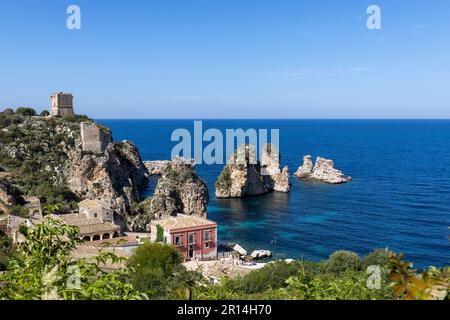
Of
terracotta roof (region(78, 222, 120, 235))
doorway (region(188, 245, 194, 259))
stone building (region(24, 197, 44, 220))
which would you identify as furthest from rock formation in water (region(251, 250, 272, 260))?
stone building (region(24, 197, 44, 220))

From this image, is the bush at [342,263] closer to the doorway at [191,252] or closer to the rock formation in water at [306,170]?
the doorway at [191,252]

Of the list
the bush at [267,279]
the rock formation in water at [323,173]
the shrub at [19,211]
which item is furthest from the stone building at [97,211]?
the rock formation in water at [323,173]

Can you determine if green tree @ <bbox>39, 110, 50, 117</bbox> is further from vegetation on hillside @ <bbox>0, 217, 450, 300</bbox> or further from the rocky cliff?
vegetation on hillside @ <bbox>0, 217, 450, 300</bbox>

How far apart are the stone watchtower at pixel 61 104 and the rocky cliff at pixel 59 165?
20.5 feet

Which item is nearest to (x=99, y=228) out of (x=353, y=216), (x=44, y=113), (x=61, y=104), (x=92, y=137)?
(x=92, y=137)

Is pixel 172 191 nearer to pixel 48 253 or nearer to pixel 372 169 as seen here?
pixel 48 253

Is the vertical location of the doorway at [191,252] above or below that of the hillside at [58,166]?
below

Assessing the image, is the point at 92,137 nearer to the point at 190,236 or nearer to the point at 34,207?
the point at 34,207

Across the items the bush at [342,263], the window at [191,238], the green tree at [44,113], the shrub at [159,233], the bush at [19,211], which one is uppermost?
the green tree at [44,113]

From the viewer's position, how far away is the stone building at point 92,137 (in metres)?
52.5

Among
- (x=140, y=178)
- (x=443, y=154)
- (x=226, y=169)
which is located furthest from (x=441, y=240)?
(x=443, y=154)

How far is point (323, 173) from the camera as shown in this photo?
7919 cm

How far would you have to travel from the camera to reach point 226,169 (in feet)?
224

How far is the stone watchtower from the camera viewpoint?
205 feet
